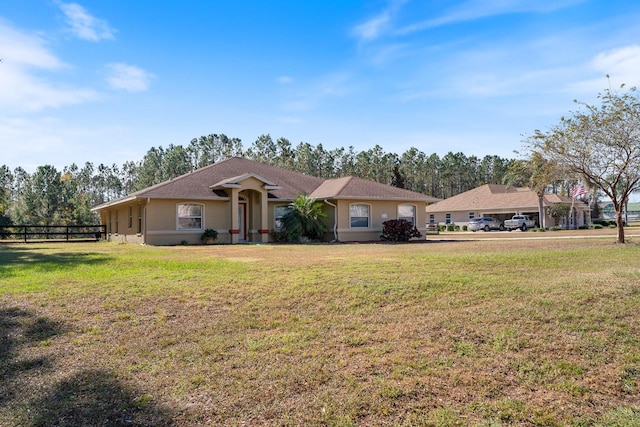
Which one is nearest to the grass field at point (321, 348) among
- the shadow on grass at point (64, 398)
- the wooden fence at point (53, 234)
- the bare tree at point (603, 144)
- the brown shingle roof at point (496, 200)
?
the shadow on grass at point (64, 398)

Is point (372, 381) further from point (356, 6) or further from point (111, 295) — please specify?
point (356, 6)

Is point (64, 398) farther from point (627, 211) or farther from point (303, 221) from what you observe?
point (627, 211)

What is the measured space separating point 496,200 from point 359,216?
1219 inches

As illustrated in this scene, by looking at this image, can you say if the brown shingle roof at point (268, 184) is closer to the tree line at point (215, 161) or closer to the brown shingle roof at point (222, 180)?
the brown shingle roof at point (222, 180)

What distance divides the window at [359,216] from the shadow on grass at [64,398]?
64.9ft

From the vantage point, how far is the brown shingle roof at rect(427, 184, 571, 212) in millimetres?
47250

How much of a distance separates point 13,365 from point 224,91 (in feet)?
47.4

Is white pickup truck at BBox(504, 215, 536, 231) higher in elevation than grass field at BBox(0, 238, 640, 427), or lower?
higher

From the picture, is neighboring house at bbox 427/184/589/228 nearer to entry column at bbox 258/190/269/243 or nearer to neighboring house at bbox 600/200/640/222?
entry column at bbox 258/190/269/243

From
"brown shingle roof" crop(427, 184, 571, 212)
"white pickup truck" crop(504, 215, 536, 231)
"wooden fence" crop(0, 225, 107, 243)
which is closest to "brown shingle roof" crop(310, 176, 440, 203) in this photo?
"wooden fence" crop(0, 225, 107, 243)

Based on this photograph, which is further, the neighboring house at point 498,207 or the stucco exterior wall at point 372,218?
the neighboring house at point 498,207

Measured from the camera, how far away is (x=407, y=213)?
26.5 meters

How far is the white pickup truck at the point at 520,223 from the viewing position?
44156 mm

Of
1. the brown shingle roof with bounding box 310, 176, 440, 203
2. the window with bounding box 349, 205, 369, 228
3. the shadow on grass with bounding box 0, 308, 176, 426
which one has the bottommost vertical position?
the shadow on grass with bounding box 0, 308, 176, 426
